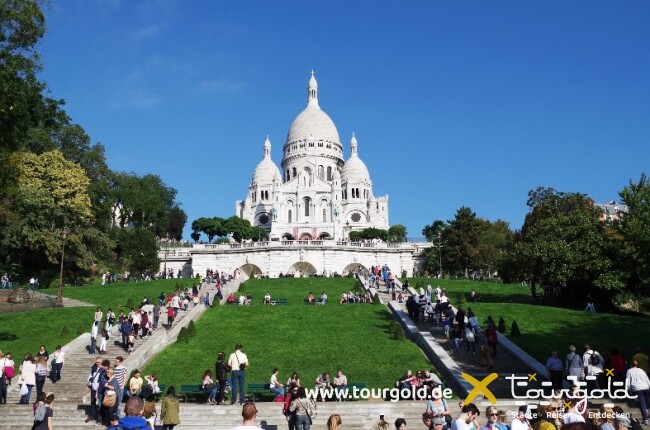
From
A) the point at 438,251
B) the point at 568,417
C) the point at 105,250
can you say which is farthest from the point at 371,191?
the point at 568,417

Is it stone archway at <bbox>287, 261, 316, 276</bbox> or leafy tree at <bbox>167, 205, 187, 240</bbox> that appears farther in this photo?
leafy tree at <bbox>167, 205, 187, 240</bbox>

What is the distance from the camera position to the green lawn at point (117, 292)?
116 feet

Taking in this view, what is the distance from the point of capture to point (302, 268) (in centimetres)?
6241

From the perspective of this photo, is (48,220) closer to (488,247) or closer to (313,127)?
(488,247)

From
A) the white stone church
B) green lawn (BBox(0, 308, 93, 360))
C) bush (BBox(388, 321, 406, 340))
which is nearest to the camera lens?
green lawn (BBox(0, 308, 93, 360))

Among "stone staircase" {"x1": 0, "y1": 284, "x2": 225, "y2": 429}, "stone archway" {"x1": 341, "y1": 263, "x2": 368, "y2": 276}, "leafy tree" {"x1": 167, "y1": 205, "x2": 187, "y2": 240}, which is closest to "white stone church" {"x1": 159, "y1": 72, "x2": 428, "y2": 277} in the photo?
"stone archway" {"x1": 341, "y1": 263, "x2": 368, "y2": 276}

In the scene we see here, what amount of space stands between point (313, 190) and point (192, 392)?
92.6 m

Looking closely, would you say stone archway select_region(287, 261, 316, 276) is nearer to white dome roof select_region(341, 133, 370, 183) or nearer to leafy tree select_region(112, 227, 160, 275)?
leafy tree select_region(112, 227, 160, 275)

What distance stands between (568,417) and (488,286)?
35998 millimetres

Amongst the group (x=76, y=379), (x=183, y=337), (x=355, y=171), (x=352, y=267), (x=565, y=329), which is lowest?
(x=76, y=379)

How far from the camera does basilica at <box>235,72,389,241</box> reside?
10462 cm

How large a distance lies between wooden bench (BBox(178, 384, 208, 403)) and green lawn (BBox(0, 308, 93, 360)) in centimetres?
787

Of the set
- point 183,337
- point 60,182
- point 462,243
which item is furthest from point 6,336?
point 462,243

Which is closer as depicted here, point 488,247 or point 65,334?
point 65,334
